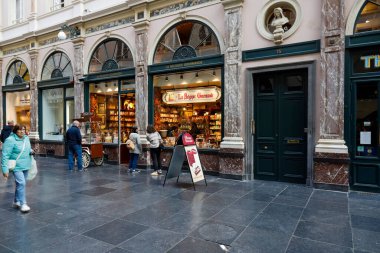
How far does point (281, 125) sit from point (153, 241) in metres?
5.14

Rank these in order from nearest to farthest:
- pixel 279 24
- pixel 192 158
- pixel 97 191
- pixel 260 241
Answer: pixel 260 241
pixel 97 191
pixel 192 158
pixel 279 24

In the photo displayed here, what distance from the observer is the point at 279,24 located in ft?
24.1

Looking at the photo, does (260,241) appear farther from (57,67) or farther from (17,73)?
(17,73)

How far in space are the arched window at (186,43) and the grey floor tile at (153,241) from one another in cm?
611

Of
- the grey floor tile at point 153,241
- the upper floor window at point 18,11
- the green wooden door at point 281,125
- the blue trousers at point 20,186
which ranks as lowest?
the grey floor tile at point 153,241

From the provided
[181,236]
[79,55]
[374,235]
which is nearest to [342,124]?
[374,235]

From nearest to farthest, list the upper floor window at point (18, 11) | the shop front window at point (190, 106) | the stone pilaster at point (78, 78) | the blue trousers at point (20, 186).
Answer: the blue trousers at point (20, 186) → the shop front window at point (190, 106) → the stone pilaster at point (78, 78) → the upper floor window at point (18, 11)

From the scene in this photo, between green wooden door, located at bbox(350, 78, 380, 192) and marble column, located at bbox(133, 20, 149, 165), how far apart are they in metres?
6.55

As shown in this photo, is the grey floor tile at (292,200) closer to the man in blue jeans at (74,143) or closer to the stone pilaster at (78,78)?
the man in blue jeans at (74,143)

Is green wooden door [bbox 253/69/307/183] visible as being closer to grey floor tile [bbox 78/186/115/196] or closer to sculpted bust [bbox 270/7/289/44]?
sculpted bust [bbox 270/7/289/44]

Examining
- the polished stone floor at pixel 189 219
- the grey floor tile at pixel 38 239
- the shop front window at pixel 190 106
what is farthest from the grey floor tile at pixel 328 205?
the grey floor tile at pixel 38 239

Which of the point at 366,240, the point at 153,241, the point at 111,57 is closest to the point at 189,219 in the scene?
the point at 153,241

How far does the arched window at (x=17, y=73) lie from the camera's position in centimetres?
1469

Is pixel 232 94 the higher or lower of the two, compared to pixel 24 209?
higher
